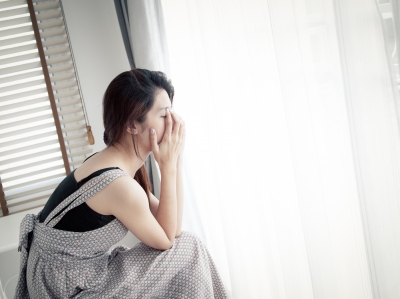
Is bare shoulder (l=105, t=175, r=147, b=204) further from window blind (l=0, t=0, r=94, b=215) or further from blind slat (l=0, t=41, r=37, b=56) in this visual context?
blind slat (l=0, t=41, r=37, b=56)

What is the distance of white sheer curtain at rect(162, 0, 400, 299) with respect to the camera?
3.00 ft

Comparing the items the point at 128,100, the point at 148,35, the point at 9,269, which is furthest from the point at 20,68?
the point at 128,100

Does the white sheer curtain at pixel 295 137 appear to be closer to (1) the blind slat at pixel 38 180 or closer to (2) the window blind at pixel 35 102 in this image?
(2) the window blind at pixel 35 102

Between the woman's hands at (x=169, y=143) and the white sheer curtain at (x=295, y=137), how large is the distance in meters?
0.18

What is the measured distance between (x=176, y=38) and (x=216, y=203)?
2.33 ft

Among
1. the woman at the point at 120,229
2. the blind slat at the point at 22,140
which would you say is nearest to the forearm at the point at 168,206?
the woman at the point at 120,229

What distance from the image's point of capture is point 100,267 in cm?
126

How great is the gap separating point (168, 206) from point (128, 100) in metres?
0.35

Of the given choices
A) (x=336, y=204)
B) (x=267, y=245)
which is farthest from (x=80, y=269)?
(x=336, y=204)

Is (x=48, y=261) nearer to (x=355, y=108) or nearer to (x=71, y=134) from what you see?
(x=355, y=108)

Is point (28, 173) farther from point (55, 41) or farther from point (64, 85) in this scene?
point (55, 41)

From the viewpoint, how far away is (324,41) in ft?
3.25

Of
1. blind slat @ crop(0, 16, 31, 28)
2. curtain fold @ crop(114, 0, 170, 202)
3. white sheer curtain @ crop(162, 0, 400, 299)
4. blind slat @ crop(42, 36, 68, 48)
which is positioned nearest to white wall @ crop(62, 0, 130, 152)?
blind slat @ crop(42, 36, 68, 48)

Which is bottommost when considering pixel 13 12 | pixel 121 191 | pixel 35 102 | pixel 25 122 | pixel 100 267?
pixel 100 267
